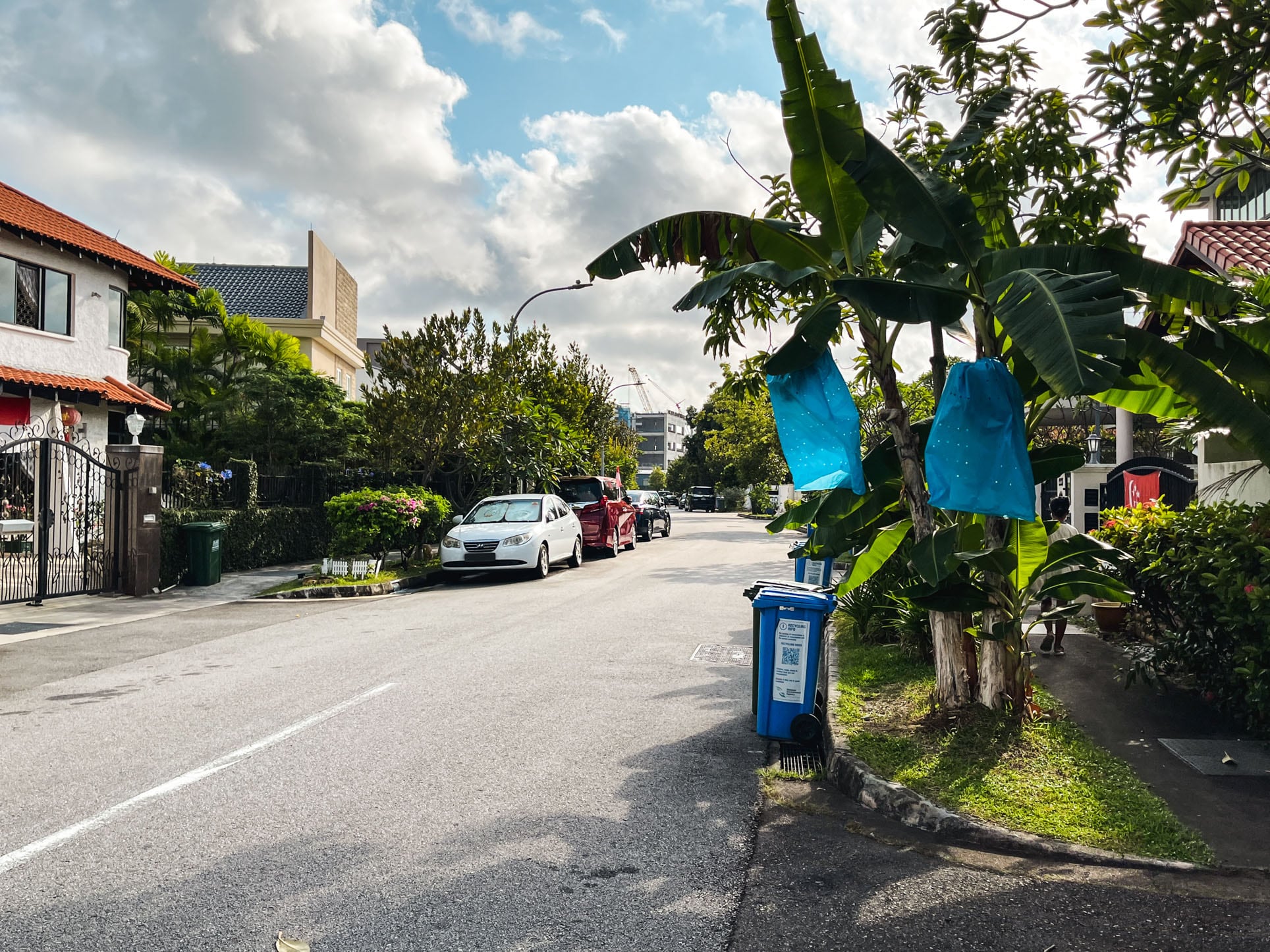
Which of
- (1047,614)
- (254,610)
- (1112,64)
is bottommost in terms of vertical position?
(254,610)

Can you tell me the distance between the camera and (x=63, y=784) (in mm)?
5617

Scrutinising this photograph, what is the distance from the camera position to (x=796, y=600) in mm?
6543

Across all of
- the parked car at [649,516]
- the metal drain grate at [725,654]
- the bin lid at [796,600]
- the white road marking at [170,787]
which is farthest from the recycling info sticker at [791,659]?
the parked car at [649,516]

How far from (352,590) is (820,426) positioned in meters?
11.9

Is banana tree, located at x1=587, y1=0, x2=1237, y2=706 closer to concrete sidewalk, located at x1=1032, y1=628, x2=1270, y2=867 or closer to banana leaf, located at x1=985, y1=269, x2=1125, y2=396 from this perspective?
banana leaf, located at x1=985, y1=269, x2=1125, y2=396

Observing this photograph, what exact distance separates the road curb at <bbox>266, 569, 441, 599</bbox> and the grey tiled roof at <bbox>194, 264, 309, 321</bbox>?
2760 cm

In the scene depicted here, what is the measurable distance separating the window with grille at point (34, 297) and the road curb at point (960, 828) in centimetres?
1915

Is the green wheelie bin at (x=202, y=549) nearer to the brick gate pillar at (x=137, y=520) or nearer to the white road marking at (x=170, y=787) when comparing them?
the brick gate pillar at (x=137, y=520)

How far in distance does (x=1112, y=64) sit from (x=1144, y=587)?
4.26m

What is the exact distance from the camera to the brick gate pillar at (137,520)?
15.5 m

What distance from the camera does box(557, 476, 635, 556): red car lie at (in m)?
24.4

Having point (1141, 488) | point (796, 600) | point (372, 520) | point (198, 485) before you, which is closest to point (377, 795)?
point (796, 600)

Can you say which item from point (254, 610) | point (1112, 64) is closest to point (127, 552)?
point (254, 610)

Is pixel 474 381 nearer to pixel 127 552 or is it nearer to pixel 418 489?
pixel 418 489
